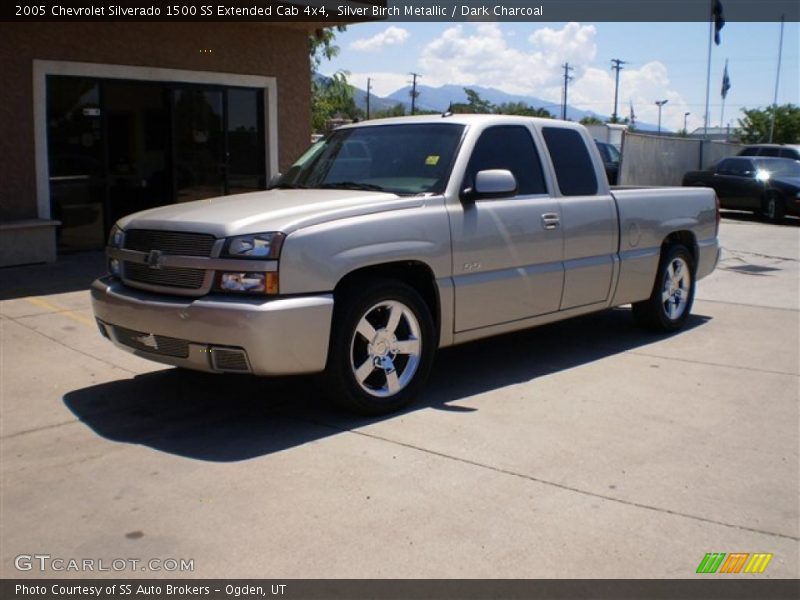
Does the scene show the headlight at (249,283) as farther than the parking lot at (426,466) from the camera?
Yes

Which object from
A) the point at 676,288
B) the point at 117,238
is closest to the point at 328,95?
the point at 676,288

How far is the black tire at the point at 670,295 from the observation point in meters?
7.88

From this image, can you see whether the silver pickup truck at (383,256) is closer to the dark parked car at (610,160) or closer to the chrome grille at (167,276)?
the chrome grille at (167,276)

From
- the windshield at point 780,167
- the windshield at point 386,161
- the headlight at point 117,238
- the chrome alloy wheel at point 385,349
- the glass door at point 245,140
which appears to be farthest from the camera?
the windshield at point 780,167

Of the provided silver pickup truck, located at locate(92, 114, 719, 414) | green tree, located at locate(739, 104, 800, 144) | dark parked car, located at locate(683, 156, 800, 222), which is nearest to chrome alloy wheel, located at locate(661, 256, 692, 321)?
silver pickup truck, located at locate(92, 114, 719, 414)

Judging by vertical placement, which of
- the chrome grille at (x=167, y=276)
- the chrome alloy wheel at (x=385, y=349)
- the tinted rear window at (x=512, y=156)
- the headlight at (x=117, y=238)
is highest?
the tinted rear window at (x=512, y=156)

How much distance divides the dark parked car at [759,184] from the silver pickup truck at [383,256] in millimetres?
14998

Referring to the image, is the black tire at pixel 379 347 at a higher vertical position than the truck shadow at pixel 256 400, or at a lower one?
higher

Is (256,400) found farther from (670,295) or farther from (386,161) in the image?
(670,295)

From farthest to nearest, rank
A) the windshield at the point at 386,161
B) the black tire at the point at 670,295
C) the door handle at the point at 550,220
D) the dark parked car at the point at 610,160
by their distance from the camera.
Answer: the dark parked car at the point at 610,160 → the black tire at the point at 670,295 → the door handle at the point at 550,220 → the windshield at the point at 386,161

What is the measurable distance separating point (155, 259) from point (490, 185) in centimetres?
222

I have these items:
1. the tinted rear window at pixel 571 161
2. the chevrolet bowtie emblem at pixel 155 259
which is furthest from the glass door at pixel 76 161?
the tinted rear window at pixel 571 161

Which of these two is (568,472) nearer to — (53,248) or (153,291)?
(153,291)

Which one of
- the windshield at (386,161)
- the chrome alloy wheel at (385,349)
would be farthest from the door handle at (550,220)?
the chrome alloy wheel at (385,349)
